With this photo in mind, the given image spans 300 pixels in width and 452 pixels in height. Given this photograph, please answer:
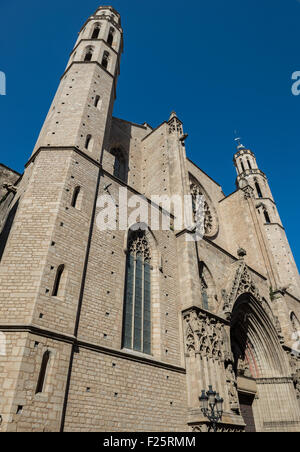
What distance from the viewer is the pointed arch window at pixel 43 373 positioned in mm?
5793

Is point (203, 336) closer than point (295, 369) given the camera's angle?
Yes

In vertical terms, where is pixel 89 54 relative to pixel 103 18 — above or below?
below

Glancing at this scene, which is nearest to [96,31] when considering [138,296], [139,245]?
[139,245]

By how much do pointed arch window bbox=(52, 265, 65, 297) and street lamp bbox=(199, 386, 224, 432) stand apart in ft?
14.9

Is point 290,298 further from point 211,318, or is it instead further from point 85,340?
point 85,340

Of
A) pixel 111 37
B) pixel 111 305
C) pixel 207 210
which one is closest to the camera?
pixel 111 305

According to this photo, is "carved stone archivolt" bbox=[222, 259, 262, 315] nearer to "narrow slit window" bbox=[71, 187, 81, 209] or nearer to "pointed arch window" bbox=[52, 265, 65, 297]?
"pointed arch window" bbox=[52, 265, 65, 297]

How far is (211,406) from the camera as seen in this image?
25.0 ft

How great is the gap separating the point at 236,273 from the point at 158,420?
7.39 meters

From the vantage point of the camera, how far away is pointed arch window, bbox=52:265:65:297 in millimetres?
7142

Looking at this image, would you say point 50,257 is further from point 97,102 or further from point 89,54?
point 89,54

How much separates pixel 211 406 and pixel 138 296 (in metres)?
3.60

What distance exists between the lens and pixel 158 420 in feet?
24.6

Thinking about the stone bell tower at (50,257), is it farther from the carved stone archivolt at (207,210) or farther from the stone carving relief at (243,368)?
the stone carving relief at (243,368)
